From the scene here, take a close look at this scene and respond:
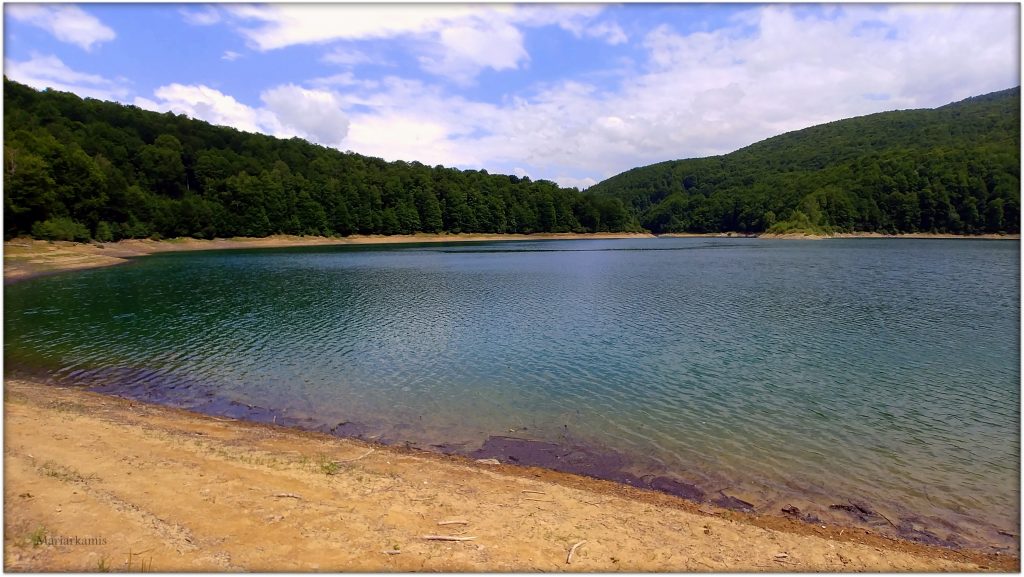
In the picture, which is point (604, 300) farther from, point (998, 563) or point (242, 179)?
point (242, 179)

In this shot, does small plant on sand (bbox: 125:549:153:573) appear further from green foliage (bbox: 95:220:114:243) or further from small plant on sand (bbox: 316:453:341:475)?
green foliage (bbox: 95:220:114:243)

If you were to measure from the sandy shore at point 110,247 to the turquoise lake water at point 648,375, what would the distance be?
72.4 feet

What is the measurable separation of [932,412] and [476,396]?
487 inches

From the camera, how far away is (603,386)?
16391mm

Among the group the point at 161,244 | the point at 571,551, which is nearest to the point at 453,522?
the point at 571,551

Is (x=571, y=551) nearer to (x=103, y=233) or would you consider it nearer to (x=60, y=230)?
(x=60, y=230)

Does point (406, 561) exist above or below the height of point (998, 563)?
above

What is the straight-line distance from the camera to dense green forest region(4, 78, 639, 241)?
7825cm

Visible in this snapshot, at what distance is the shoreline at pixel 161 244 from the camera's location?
56.0m

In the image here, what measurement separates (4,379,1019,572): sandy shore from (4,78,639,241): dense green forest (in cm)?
8308

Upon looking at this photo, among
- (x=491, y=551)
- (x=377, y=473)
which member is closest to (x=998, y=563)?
(x=491, y=551)

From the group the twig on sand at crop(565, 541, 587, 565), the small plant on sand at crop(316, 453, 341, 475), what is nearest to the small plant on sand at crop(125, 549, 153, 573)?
the small plant on sand at crop(316, 453, 341, 475)

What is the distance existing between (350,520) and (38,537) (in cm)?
368

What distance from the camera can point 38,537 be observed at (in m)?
6.44
